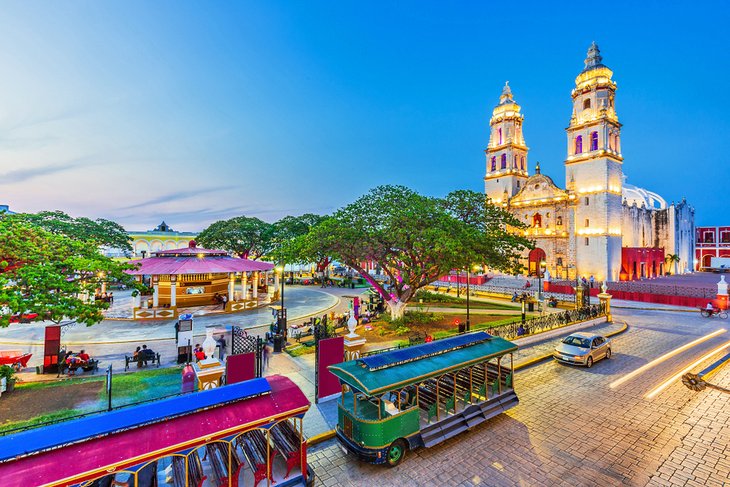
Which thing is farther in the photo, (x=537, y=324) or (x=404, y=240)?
(x=404, y=240)

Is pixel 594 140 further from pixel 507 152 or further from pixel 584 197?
pixel 507 152

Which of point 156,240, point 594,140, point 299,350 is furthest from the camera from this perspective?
point 156,240

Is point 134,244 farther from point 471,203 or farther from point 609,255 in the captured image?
point 609,255

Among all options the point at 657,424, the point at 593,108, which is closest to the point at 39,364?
the point at 657,424

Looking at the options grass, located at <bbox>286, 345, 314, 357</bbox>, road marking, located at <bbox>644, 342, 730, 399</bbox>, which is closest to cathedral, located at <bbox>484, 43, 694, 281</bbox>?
road marking, located at <bbox>644, 342, 730, 399</bbox>

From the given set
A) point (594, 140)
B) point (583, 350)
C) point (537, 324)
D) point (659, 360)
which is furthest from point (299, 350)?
point (594, 140)

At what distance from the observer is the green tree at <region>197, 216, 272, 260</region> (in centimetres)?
4759

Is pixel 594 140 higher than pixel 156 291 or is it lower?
higher

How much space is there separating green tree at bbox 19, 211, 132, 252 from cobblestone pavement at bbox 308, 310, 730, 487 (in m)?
38.6

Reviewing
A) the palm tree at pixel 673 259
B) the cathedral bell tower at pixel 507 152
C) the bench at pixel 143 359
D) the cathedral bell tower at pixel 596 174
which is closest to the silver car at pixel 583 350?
the bench at pixel 143 359

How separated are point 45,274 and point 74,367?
22.9ft

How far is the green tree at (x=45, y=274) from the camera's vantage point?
8859mm

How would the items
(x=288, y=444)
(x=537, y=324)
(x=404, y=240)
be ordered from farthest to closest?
1. (x=404, y=240)
2. (x=537, y=324)
3. (x=288, y=444)

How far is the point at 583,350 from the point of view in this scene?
49.2 ft
